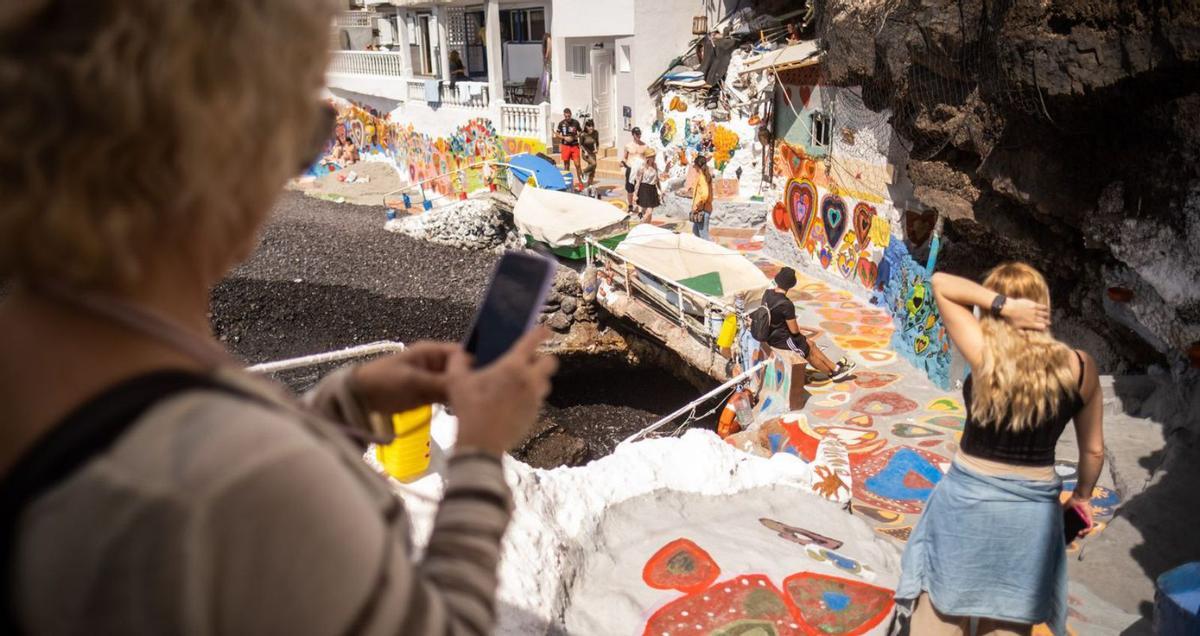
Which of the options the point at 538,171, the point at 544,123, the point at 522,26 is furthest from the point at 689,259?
the point at 522,26

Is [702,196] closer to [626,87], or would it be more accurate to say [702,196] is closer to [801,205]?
[801,205]

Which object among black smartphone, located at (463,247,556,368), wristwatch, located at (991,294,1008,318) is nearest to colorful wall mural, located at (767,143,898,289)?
wristwatch, located at (991,294,1008,318)

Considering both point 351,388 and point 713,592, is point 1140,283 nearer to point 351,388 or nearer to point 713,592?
point 713,592

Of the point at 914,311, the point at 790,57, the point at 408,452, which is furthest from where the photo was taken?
the point at 790,57

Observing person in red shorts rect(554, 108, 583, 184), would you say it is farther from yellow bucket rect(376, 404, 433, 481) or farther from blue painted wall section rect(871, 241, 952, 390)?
yellow bucket rect(376, 404, 433, 481)

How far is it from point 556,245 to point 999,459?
11.5 meters

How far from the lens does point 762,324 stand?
9211 millimetres

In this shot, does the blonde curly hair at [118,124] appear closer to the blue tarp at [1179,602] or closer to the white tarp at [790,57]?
the blue tarp at [1179,602]

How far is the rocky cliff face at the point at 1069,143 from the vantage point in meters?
5.91

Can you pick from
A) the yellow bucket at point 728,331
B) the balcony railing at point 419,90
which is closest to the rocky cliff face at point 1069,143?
the yellow bucket at point 728,331

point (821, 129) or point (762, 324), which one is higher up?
point (821, 129)

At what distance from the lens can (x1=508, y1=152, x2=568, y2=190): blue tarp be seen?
17.9 meters

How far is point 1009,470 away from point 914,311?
7.13 m

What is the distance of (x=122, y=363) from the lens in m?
0.86
